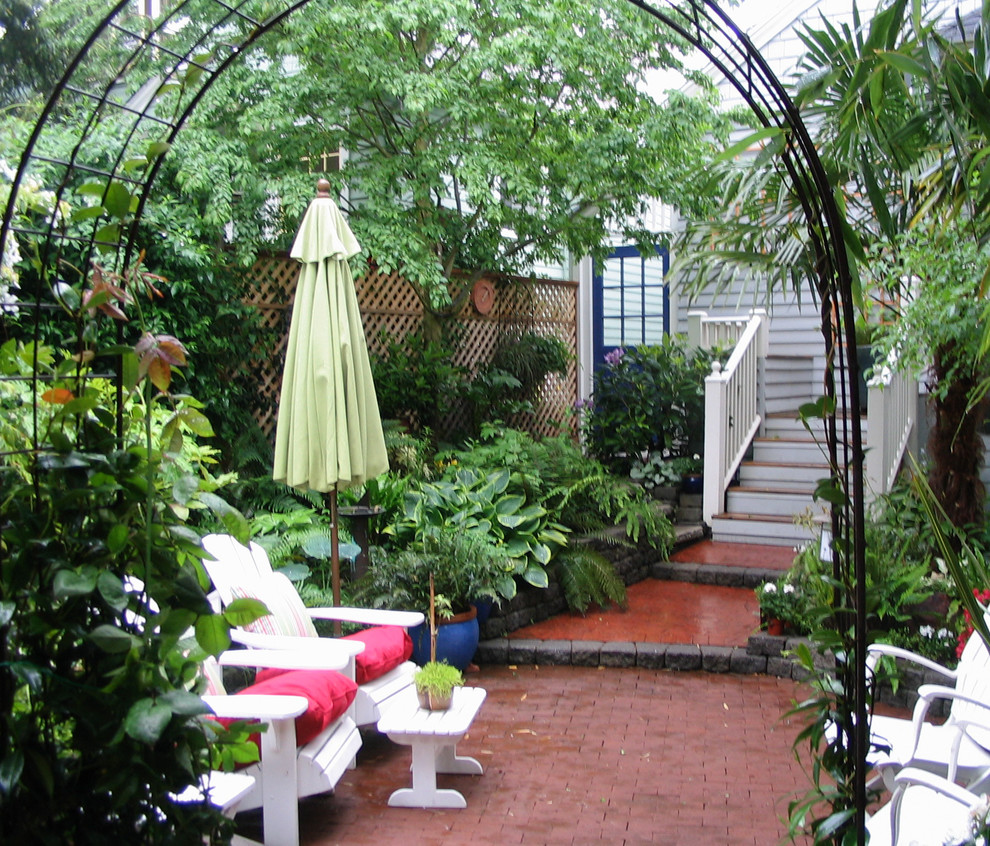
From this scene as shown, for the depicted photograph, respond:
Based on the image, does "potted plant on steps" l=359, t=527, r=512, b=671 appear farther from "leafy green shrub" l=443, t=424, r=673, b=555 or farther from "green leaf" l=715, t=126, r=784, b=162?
"green leaf" l=715, t=126, r=784, b=162

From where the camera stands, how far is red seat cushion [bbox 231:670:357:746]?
3482 mm

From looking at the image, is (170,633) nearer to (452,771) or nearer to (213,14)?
(452,771)

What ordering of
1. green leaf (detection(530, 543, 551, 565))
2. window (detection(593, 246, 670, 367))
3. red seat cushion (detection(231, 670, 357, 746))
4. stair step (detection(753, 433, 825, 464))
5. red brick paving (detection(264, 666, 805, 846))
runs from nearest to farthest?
red seat cushion (detection(231, 670, 357, 746))
red brick paving (detection(264, 666, 805, 846))
green leaf (detection(530, 543, 551, 565))
stair step (detection(753, 433, 825, 464))
window (detection(593, 246, 670, 367))

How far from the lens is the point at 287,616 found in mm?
4215

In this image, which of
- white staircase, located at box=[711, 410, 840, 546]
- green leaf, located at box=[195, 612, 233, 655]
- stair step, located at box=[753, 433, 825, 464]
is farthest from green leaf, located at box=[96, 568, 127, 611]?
stair step, located at box=[753, 433, 825, 464]

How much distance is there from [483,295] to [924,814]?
694 cm

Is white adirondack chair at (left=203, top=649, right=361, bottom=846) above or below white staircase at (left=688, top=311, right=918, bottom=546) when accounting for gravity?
below

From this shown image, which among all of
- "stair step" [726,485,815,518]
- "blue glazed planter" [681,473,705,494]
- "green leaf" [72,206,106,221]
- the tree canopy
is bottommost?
"stair step" [726,485,815,518]

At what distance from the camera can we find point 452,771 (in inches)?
165

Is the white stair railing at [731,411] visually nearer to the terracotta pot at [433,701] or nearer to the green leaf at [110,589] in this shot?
the terracotta pot at [433,701]

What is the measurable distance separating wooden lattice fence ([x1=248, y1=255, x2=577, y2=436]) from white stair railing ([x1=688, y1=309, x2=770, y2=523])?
1.79 m

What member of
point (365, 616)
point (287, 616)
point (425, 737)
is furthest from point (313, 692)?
point (365, 616)

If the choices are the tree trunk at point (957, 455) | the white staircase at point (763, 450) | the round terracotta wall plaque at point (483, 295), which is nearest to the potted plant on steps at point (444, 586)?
the tree trunk at point (957, 455)

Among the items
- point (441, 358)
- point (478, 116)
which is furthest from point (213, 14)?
point (441, 358)
